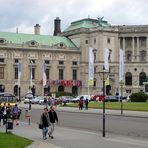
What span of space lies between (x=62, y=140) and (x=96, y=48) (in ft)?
360

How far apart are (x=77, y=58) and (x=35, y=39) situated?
39.9 feet

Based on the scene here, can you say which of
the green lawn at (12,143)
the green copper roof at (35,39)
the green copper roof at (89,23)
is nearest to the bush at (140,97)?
the green copper roof at (35,39)

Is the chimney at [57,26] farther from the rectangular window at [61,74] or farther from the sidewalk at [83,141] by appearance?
the sidewalk at [83,141]

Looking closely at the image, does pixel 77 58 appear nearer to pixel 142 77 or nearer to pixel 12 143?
pixel 142 77

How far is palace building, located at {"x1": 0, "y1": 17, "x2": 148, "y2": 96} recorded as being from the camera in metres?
132

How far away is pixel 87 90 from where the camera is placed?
443ft

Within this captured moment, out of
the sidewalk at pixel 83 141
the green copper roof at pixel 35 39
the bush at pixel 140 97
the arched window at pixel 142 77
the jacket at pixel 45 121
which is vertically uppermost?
the green copper roof at pixel 35 39

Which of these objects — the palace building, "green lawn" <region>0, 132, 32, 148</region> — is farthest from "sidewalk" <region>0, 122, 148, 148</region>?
the palace building

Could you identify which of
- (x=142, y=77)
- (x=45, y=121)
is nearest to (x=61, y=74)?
(x=142, y=77)

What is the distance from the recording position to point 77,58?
457ft

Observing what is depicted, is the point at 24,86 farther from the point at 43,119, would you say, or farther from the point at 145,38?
the point at 43,119

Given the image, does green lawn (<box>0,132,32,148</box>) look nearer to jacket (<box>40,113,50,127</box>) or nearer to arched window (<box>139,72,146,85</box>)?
jacket (<box>40,113,50,127</box>)

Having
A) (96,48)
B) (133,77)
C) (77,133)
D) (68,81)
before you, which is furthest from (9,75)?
(77,133)

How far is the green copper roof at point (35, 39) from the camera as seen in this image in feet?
443
